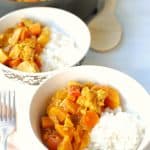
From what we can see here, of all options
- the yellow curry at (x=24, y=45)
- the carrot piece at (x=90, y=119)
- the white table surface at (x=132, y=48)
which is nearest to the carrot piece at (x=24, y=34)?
the yellow curry at (x=24, y=45)

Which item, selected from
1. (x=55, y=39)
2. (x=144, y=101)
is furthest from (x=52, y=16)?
(x=144, y=101)

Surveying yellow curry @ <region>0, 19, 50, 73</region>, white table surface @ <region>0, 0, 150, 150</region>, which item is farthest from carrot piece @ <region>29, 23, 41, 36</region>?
white table surface @ <region>0, 0, 150, 150</region>

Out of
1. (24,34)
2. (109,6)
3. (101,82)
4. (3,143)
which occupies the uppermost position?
(109,6)

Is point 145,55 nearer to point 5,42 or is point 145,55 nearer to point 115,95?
point 115,95

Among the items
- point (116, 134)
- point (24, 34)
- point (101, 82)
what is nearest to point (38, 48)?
point (24, 34)

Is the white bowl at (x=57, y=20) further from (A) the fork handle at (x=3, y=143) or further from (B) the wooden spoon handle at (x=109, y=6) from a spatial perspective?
(A) the fork handle at (x=3, y=143)

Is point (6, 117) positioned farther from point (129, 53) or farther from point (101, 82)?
point (129, 53)
